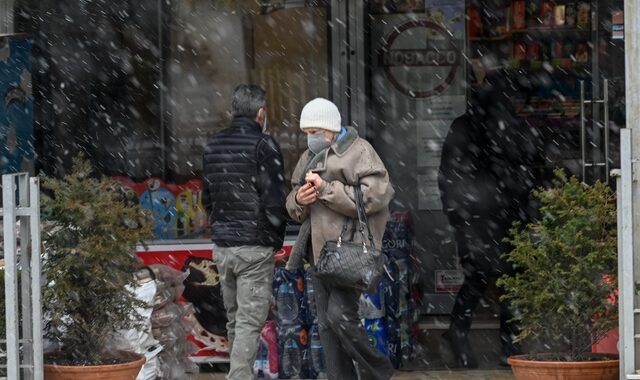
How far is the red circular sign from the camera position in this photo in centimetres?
1159

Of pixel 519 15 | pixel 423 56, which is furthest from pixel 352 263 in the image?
pixel 519 15

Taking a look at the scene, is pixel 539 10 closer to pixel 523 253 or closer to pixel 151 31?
pixel 151 31

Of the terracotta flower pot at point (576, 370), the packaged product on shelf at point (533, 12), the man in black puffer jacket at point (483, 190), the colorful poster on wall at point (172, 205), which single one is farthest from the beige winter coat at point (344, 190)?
the packaged product on shelf at point (533, 12)

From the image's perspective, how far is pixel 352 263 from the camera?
7789 mm

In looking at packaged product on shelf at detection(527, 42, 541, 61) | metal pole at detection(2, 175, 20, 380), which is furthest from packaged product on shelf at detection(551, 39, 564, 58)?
metal pole at detection(2, 175, 20, 380)

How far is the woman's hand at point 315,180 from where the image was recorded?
7.87m

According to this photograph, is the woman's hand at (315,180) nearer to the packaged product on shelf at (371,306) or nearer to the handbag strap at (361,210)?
the handbag strap at (361,210)

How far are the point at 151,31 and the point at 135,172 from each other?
1188 mm

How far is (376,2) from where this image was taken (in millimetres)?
11570

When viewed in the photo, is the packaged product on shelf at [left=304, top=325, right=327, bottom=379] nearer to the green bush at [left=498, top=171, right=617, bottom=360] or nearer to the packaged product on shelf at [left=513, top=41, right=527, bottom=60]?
the green bush at [left=498, top=171, right=617, bottom=360]

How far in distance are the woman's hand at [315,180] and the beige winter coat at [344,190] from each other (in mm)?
28

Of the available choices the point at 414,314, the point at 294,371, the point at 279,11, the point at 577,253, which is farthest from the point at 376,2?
the point at 577,253

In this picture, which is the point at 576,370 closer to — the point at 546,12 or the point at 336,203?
the point at 336,203

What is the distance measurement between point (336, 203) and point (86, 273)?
61.1 inches
